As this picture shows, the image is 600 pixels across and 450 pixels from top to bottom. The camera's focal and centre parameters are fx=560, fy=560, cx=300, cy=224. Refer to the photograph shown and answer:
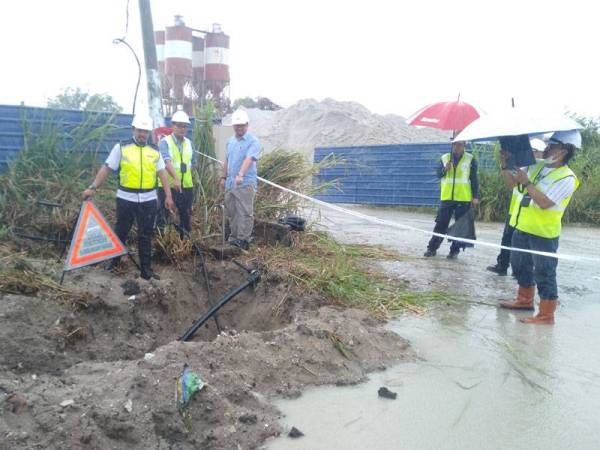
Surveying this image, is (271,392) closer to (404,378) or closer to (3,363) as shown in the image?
(404,378)

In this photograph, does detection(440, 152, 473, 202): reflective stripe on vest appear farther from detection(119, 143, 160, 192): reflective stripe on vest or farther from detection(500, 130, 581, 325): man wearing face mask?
detection(119, 143, 160, 192): reflective stripe on vest

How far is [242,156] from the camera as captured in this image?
22.2ft

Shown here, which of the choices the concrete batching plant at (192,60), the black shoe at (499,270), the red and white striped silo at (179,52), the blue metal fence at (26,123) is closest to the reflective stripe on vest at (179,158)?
the blue metal fence at (26,123)

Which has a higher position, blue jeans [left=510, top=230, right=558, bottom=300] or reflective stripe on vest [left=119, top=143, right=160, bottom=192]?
reflective stripe on vest [left=119, top=143, right=160, bottom=192]

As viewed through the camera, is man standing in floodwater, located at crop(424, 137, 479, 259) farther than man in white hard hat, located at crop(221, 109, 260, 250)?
Yes

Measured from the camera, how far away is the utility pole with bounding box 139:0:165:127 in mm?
7111

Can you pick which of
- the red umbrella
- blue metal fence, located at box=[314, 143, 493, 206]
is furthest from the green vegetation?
blue metal fence, located at box=[314, 143, 493, 206]

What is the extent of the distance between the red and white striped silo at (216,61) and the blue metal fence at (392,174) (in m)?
6.18

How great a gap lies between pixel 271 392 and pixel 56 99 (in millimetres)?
6175

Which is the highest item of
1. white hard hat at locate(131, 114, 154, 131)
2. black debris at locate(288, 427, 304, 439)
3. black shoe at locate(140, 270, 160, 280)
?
white hard hat at locate(131, 114, 154, 131)

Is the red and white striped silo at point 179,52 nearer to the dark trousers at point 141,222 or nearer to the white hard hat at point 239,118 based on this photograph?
the white hard hat at point 239,118

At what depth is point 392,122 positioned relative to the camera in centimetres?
2714

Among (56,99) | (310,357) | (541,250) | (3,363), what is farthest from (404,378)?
(56,99)

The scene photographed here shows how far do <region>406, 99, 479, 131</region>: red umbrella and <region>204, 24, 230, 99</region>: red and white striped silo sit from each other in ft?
48.2
